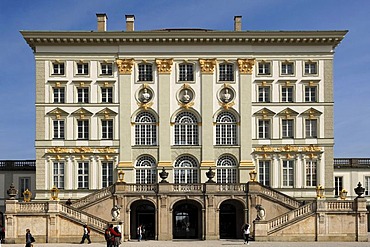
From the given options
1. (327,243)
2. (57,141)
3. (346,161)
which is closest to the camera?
(327,243)

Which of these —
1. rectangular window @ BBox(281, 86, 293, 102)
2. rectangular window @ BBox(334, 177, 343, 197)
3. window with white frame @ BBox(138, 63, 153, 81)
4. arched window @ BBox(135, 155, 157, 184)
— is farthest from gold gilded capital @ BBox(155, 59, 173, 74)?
rectangular window @ BBox(334, 177, 343, 197)

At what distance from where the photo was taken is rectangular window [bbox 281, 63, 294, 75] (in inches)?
2539

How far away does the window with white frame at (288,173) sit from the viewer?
63.6 metres

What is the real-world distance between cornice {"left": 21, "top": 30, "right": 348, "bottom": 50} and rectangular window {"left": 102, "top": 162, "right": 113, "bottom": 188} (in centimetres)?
1049

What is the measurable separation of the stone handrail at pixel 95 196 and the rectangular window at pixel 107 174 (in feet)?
17.0

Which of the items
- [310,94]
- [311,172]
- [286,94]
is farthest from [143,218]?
[310,94]

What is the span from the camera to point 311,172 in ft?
208

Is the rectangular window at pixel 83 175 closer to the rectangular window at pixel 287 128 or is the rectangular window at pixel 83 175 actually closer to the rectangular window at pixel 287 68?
the rectangular window at pixel 287 128

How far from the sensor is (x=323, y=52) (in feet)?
211

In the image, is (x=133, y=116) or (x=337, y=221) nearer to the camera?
(x=337, y=221)

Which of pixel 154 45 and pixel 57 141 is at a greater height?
pixel 154 45

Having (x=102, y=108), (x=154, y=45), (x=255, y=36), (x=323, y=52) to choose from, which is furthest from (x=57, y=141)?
(x=323, y=52)

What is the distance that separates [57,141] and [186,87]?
39.3 ft

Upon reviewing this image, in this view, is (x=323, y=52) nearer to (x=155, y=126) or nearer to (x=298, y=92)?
(x=298, y=92)
